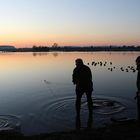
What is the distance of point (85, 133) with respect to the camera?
7961 millimetres

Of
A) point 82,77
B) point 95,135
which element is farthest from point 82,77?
point 95,135

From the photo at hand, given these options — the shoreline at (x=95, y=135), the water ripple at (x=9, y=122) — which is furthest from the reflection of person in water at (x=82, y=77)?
the water ripple at (x=9, y=122)

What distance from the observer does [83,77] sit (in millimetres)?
10305

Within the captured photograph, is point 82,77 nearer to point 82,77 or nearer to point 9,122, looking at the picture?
point 82,77

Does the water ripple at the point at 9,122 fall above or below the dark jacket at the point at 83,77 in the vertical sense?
below

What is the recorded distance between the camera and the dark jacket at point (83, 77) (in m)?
10.3

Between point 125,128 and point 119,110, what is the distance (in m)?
4.33

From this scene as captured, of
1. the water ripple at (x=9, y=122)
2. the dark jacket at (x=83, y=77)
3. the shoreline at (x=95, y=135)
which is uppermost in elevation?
the dark jacket at (x=83, y=77)

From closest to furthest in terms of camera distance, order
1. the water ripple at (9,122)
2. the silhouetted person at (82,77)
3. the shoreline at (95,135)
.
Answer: the shoreline at (95,135)
the silhouetted person at (82,77)
the water ripple at (9,122)

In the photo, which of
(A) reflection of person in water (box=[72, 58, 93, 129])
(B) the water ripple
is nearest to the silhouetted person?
Answer: (A) reflection of person in water (box=[72, 58, 93, 129])

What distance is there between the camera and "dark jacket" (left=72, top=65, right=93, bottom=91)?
10.3 metres

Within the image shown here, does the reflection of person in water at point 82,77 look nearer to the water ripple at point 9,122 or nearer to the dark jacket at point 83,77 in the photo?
the dark jacket at point 83,77

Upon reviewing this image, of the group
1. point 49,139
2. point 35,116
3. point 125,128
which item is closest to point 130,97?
point 35,116

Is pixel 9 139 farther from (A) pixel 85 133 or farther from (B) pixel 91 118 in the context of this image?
(B) pixel 91 118
